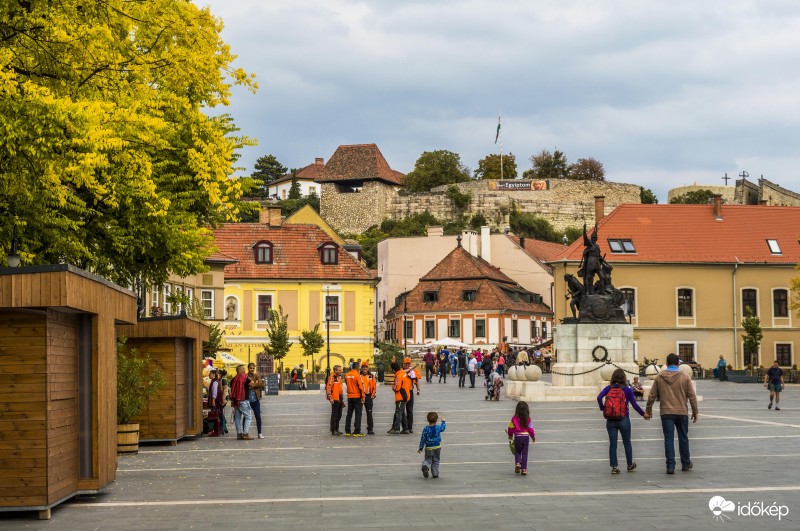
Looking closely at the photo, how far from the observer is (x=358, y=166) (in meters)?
141

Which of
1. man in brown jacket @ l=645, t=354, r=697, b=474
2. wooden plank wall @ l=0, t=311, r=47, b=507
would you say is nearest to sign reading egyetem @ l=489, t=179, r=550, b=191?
man in brown jacket @ l=645, t=354, r=697, b=474

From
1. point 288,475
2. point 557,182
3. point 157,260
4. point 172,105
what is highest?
point 557,182

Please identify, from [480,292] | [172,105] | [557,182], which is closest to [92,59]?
[172,105]

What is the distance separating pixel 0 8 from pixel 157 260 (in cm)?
893

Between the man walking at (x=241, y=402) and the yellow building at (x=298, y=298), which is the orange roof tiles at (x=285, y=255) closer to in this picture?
the yellow building at (x=298, y=298)

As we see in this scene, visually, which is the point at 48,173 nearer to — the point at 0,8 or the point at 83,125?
the point at 83,125

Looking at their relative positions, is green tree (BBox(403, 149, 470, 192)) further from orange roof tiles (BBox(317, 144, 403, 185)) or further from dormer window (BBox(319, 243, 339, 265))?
dormer window (BBox(319, 243, 339, 265))

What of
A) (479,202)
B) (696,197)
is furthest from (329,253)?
(696,197)

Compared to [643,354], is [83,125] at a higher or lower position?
higher

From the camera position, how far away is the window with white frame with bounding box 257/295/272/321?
68.8m

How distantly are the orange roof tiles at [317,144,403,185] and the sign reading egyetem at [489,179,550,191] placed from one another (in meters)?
14.2

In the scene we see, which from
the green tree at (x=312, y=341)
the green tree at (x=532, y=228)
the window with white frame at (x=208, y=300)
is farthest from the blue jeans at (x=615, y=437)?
the green tree at (x=532, y=228)

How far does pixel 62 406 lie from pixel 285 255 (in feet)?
184

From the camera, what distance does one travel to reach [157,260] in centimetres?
2438
